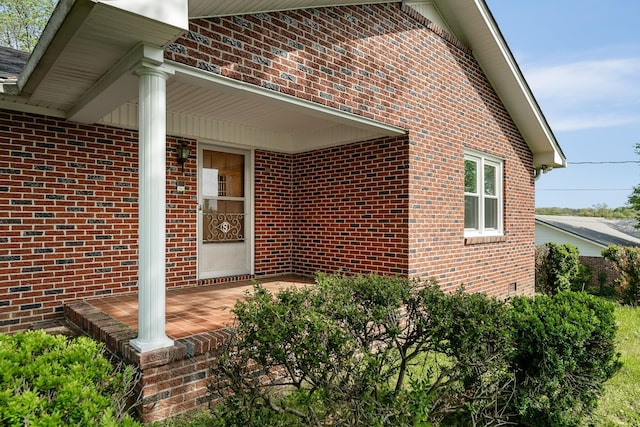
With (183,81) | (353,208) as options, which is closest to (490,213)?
(353,208)

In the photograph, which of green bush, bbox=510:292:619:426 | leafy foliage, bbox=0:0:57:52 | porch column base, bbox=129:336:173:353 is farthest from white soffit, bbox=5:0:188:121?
leafy foliage, bbox=0:0:57:52

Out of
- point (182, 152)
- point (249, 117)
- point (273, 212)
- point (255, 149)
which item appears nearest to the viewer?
point (182, 152)

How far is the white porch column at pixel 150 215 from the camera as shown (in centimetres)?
314

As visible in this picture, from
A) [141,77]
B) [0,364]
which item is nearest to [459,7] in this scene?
[141,77]

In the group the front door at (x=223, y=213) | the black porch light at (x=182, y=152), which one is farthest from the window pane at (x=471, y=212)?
the black porch light at (x=182, y=152)

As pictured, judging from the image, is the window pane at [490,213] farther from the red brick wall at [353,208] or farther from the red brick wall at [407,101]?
the red brick wall at [353,208]

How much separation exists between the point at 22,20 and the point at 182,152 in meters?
15.9

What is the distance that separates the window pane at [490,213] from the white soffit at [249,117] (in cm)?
355

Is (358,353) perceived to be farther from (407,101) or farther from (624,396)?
(407,101)

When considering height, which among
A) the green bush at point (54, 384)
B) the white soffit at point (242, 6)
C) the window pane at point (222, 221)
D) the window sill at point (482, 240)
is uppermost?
the white soffit at point (242, 6)

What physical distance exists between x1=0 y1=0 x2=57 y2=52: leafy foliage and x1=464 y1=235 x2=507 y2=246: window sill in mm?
18372

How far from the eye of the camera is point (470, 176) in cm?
797

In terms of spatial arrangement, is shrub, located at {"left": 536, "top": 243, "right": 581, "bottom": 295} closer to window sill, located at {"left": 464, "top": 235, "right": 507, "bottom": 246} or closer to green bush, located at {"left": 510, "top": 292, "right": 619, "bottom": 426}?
window sill, located at {"left": 464, "top": 235, "right": 507, "bottom": 246}

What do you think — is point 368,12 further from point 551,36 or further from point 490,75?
point 551,36
